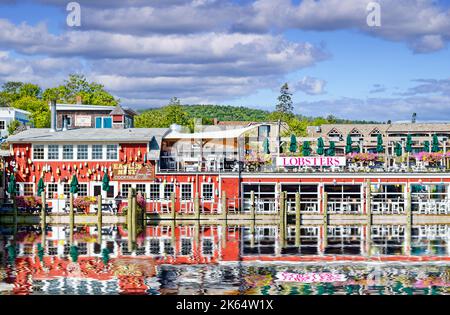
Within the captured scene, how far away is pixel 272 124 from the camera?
→ 119m

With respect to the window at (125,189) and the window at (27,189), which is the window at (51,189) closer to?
the window at (27,189)

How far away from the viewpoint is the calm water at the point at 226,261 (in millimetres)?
35250

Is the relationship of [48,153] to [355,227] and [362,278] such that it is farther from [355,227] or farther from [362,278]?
[362,278]

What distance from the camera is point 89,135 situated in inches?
2667

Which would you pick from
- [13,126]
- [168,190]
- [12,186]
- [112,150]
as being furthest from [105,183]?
[13,126]

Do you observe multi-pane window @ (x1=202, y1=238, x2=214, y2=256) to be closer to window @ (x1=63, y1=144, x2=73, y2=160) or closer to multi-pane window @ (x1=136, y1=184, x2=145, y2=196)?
multi-pane window @ (x1=136, y1=184, x2=145, y2=196)

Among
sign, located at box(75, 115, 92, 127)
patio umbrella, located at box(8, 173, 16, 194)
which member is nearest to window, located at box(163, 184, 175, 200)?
patio umbrella, located at box(8, 173, 16, 194)

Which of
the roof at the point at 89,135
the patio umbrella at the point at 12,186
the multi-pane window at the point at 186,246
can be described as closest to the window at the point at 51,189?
the roof at the point at 89,135

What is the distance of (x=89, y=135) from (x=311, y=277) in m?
34.1

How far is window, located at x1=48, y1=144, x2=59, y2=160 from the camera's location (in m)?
66.9

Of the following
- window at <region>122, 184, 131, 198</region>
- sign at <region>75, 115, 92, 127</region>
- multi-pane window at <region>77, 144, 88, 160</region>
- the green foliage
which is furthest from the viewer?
the green foliage

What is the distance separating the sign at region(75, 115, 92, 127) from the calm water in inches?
1296

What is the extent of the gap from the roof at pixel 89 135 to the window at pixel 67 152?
0.61 meters
